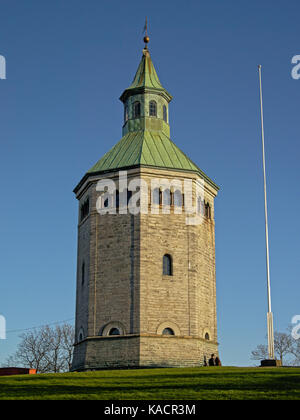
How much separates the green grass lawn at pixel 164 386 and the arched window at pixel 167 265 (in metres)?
13.3

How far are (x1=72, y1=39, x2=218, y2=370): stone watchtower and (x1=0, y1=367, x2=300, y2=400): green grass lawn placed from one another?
37.2ft

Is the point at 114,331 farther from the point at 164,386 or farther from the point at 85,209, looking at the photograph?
the point at 164,386

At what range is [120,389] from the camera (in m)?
22.3

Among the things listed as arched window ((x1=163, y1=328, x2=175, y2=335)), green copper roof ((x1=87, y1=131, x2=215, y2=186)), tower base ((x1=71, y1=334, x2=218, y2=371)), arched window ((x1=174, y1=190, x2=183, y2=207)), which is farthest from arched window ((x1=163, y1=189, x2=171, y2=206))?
tower base ((x1=71, y1=334, x2=218, y2=371))

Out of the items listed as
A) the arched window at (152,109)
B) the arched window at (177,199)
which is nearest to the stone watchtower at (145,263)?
the arched window at (177,199)

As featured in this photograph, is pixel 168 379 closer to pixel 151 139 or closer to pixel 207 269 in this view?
pixel 207 269

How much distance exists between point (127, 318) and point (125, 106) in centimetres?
1840

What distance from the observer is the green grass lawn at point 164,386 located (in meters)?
20.4

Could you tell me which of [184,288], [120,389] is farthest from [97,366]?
[120,389]

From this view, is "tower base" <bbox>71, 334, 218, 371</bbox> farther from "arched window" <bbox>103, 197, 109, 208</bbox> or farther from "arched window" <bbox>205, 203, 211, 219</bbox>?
"arched window" <bbox>205, 203, 211, 219</bbox>

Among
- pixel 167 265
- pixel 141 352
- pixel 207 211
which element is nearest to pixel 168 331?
pixel 141 352

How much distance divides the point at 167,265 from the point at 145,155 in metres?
7.87

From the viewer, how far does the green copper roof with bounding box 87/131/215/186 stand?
4331cm

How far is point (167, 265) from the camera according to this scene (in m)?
41.4
